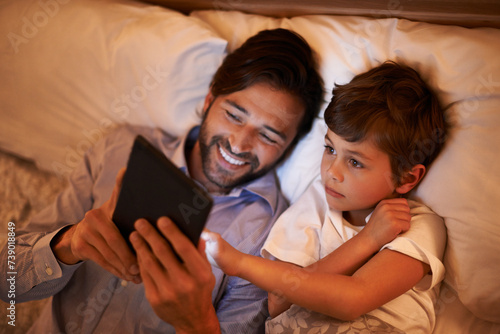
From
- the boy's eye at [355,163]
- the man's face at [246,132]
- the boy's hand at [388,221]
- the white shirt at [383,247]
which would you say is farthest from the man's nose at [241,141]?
the boy's hand at [388,221]

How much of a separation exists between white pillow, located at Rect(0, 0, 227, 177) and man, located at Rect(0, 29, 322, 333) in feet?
0.33

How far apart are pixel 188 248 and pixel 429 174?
81 cm

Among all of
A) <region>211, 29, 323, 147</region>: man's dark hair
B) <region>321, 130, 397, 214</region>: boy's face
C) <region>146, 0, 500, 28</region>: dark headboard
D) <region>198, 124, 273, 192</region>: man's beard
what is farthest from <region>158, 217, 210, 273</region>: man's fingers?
<region>146, 0, 500, 28</region>: dark headboard

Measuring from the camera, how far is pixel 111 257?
967mm

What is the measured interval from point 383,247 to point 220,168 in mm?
637

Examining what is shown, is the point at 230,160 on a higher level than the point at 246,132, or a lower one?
lower

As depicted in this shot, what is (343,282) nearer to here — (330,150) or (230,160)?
(330,150)

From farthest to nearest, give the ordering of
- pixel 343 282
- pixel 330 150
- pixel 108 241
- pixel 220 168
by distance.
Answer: pixel 220 168
pixel 330 150
pixel 343 282
pixel 108 241

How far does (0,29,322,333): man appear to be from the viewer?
1265mm

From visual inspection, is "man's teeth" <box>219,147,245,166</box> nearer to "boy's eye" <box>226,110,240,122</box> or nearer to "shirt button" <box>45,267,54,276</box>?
"boy's eye" <box>226,110,240,122</box>

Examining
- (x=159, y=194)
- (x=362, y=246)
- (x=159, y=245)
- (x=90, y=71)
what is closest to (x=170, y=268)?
(x=159, y=245)

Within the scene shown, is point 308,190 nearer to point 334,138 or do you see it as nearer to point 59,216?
point 334,138

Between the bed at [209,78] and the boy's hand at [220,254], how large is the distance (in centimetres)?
51

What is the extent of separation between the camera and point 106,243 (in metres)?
0.97
